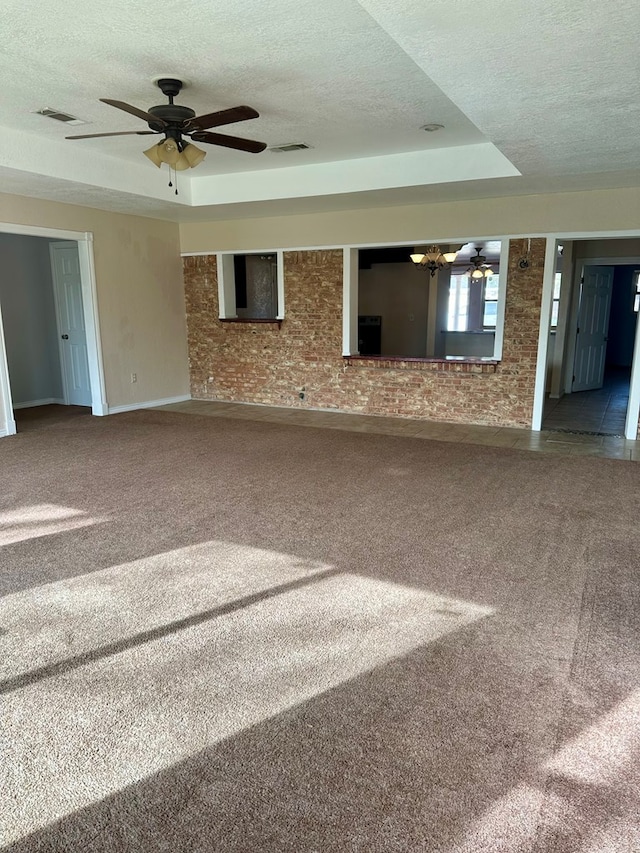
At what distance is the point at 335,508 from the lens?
394 centimetres

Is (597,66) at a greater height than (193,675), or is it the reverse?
(597,66)

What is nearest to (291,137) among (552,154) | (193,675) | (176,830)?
(552,154)

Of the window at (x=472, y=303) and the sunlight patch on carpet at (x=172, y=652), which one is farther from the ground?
the window at (x=472, y=303)

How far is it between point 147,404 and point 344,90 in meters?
5.24

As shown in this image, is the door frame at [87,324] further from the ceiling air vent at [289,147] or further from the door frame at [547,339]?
the door frame at [547,339]

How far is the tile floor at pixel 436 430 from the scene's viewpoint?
564 cm

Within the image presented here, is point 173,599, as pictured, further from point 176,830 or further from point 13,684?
point 176,830

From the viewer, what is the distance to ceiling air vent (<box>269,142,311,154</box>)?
5258 millimetres

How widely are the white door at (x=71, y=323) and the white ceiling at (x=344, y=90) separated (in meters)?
1.41

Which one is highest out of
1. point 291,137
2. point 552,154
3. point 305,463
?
point 291,137

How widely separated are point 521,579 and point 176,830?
2.01 m

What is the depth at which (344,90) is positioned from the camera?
3889mm

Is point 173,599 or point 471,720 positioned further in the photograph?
point 173,599

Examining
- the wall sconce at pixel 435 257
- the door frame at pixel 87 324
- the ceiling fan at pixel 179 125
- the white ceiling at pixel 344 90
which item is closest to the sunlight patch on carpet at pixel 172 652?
the white ceiling at pixel 344 90
